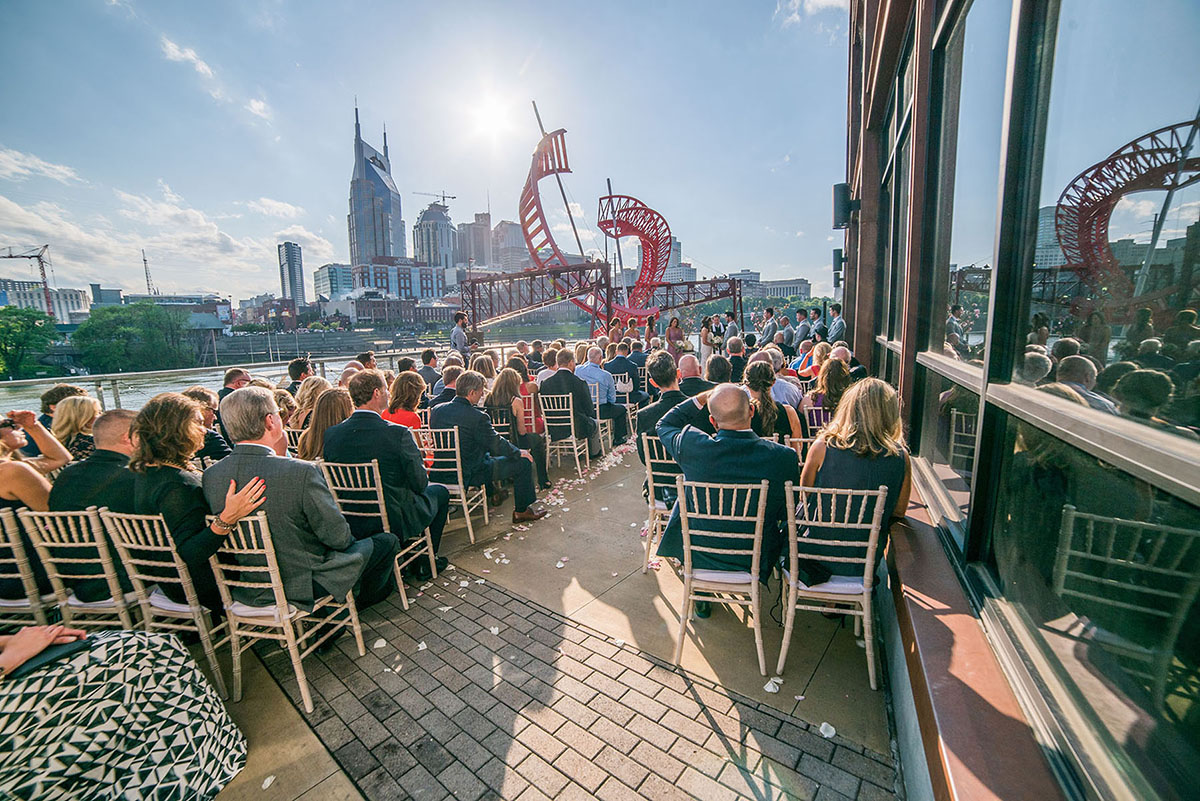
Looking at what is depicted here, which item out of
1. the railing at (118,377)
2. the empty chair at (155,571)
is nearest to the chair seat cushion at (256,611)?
the empty chair at (155,571)

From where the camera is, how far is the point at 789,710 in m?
2.37

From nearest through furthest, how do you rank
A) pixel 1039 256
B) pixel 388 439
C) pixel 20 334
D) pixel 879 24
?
pixel 1039 256, pixel 388 439, pixel 879 24, pixel 20 334

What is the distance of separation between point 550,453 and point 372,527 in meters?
3.69

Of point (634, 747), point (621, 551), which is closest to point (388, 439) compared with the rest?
point (621, 551)

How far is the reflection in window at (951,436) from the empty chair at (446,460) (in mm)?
3435

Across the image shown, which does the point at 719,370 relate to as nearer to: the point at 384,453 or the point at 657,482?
the point at 657,482

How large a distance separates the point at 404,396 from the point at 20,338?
31050 mm

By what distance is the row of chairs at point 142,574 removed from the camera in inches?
95.1

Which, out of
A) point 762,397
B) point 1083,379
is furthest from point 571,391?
point 1083,379

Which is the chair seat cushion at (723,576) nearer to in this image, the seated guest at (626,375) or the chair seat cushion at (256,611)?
the chair seat cushion at (256,611)

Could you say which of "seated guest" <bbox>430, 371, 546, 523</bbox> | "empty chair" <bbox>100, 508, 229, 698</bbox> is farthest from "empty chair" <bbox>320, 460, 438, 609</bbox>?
"seated guest" <bbox>430, 371, 546, 523</bbox>

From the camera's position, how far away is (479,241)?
6270 inches

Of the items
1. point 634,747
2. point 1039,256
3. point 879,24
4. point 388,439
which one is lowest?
point 634,747

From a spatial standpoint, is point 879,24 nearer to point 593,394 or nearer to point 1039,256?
point 1039,256
